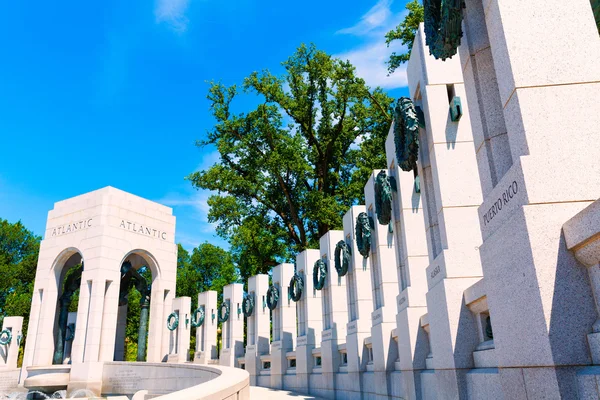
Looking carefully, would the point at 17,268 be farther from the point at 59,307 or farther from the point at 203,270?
the point at 59,307

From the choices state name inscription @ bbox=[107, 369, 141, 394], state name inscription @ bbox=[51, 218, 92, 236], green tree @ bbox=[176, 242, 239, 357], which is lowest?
state name inscription @ bbox=[107, 369, 141, 394]

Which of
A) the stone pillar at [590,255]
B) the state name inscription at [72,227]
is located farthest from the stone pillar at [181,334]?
the stone pillar at [590,255]

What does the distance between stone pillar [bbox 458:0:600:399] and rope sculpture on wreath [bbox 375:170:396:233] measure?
669 cm

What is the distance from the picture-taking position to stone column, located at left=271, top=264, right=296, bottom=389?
867 inches

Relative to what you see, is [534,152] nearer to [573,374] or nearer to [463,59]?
[573,374]

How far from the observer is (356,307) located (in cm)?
1611


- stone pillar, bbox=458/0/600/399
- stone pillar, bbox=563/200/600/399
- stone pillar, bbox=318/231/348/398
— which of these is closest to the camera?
stone pillar, bbox=563/200/600/399

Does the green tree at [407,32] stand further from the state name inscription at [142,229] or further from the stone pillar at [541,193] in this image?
the stone pillar at [541,193]

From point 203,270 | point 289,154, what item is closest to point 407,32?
point 289,154

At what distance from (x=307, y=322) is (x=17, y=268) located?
38.7 meters

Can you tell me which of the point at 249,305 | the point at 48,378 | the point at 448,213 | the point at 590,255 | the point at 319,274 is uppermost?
the point at 319,274

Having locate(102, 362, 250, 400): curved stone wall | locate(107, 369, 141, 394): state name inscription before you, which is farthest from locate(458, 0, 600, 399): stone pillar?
locate(107, 369, 141, 394): state name inscription

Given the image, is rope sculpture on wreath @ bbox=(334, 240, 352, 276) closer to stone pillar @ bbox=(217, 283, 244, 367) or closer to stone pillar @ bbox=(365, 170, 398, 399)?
stone pillar @ bbox=(365, 170, 398, 399)

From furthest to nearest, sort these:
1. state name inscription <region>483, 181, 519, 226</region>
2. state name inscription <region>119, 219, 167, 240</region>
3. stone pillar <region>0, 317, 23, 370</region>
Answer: stone pillar <region>0, 317, 23, 370</region> → state name inscription <region>119, 219, 167, 240</region> → state name inscription <region>483, 181, 519, 226</region>
